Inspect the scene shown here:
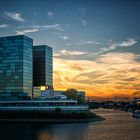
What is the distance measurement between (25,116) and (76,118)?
2844 centimetres

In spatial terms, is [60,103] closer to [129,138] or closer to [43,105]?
[43,105]

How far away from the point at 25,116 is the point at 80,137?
8571 cm

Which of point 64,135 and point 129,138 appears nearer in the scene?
point 129,138

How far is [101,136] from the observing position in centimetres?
10988

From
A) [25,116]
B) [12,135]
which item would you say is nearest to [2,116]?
[25,116]

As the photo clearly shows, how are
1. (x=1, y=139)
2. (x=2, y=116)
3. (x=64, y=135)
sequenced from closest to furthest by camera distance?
(x=1, y=139), (x=64, y=135), (x=2, y=116)

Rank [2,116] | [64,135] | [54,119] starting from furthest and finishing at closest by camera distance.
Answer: [2,116] → [54,119] → [64,135]

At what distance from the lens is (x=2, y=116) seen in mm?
195250

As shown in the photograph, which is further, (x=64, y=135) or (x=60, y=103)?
(x=60, y=103)

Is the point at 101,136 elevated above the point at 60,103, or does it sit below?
below

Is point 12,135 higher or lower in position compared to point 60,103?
lower

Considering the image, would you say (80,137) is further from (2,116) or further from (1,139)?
(2,116)

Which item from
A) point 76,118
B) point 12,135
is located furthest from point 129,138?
point 76,118

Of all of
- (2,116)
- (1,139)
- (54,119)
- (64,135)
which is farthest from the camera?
(2,116)
